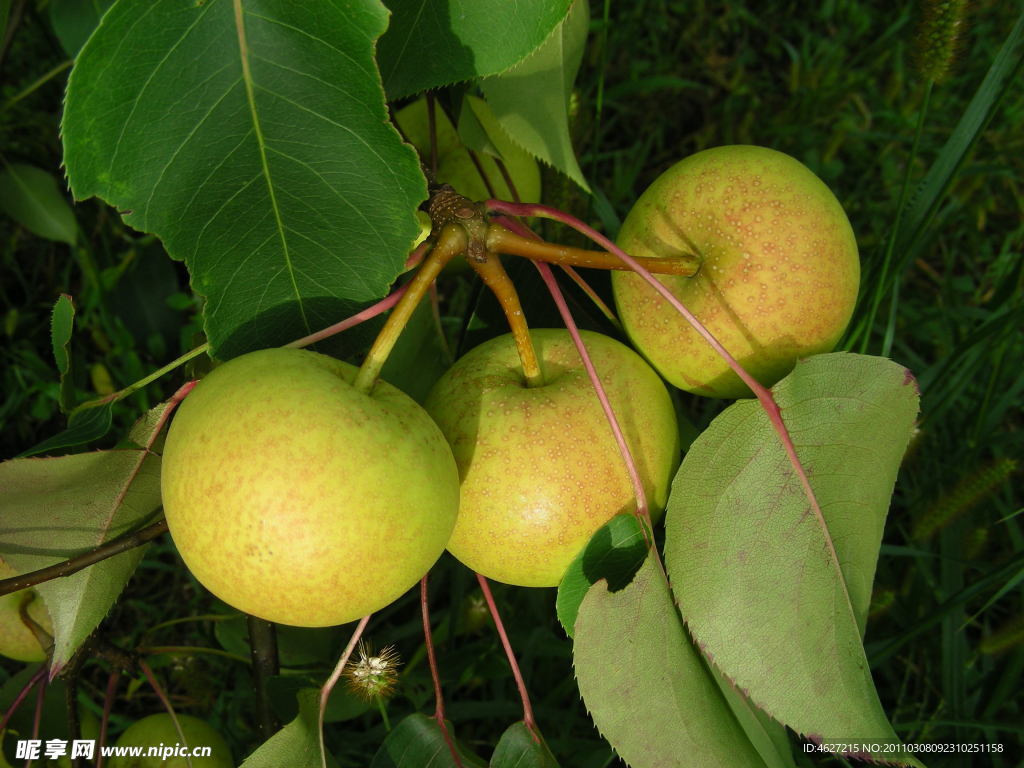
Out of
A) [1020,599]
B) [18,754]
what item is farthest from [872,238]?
[18,754]

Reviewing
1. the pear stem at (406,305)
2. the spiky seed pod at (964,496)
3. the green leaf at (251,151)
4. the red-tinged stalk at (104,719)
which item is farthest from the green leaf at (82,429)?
the spiky seed pod at (964,496)

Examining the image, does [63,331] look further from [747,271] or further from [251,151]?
[747,271]

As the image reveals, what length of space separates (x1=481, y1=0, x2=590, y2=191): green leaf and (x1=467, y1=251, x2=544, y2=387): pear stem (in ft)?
0.41

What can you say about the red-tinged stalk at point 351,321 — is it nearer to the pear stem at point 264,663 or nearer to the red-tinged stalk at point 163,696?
the pear stem at point 264,663

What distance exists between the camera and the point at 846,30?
7.41ft

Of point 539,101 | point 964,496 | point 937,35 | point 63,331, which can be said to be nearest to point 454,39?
point 539,101

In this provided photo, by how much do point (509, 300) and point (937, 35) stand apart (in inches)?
26.2

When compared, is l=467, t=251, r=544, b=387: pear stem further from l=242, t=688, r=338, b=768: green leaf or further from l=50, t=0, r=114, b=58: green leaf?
l=50, t=0, r=114, b=58: green leaf

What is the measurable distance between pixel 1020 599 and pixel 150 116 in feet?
5.48

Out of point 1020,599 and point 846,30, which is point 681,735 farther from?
point 846,30

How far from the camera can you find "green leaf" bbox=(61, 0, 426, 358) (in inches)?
31.2

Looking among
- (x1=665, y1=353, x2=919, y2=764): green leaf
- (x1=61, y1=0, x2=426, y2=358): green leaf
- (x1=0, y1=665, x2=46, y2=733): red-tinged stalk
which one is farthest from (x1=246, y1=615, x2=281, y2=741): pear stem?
(x1=665, y1=353, x2=919, y2=764): green leaf

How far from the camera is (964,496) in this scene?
1.31 meters

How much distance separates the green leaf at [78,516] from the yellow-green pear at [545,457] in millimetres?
378
